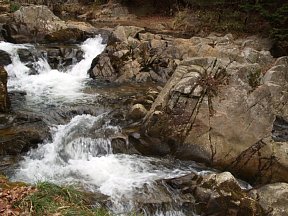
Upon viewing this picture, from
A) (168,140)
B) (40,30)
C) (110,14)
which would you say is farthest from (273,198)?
(110,14)

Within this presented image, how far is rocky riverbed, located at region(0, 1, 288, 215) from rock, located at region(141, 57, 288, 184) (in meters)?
0.02

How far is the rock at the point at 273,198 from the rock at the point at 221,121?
99 centimetres

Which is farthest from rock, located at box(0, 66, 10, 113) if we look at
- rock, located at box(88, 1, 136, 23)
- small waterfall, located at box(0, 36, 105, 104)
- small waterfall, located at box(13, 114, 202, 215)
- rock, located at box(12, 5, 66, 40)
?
rock, located at box(88, 1, 136, 23)

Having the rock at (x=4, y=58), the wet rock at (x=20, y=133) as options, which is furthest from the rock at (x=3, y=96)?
the rock at (x=4, y=58)

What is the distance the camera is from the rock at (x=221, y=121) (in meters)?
8.88

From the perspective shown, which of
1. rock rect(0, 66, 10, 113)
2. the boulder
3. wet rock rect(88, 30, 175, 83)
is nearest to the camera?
rock rect(0, 66, 10, 113)

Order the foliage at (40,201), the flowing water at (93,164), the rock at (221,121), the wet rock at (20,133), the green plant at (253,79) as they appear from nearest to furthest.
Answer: the foliage at (40,201) < the flowing water at (93,164) < the rock at (221,121) < the wet rock at (20,133) < the green plant at (253,79)

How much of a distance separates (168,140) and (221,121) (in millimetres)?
1350

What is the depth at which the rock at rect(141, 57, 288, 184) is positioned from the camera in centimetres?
888

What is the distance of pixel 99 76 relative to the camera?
15359 mm

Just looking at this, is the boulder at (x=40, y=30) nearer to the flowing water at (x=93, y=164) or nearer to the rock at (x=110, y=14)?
the rock at (x=110, y=14)

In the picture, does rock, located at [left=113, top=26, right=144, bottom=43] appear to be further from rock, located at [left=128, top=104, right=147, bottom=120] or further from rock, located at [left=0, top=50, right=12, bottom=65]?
rock, located at [left=128, top=104, right=147, bottom=120]

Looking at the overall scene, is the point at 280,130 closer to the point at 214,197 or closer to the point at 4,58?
the point at 214,197

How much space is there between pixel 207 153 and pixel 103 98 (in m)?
4.66
